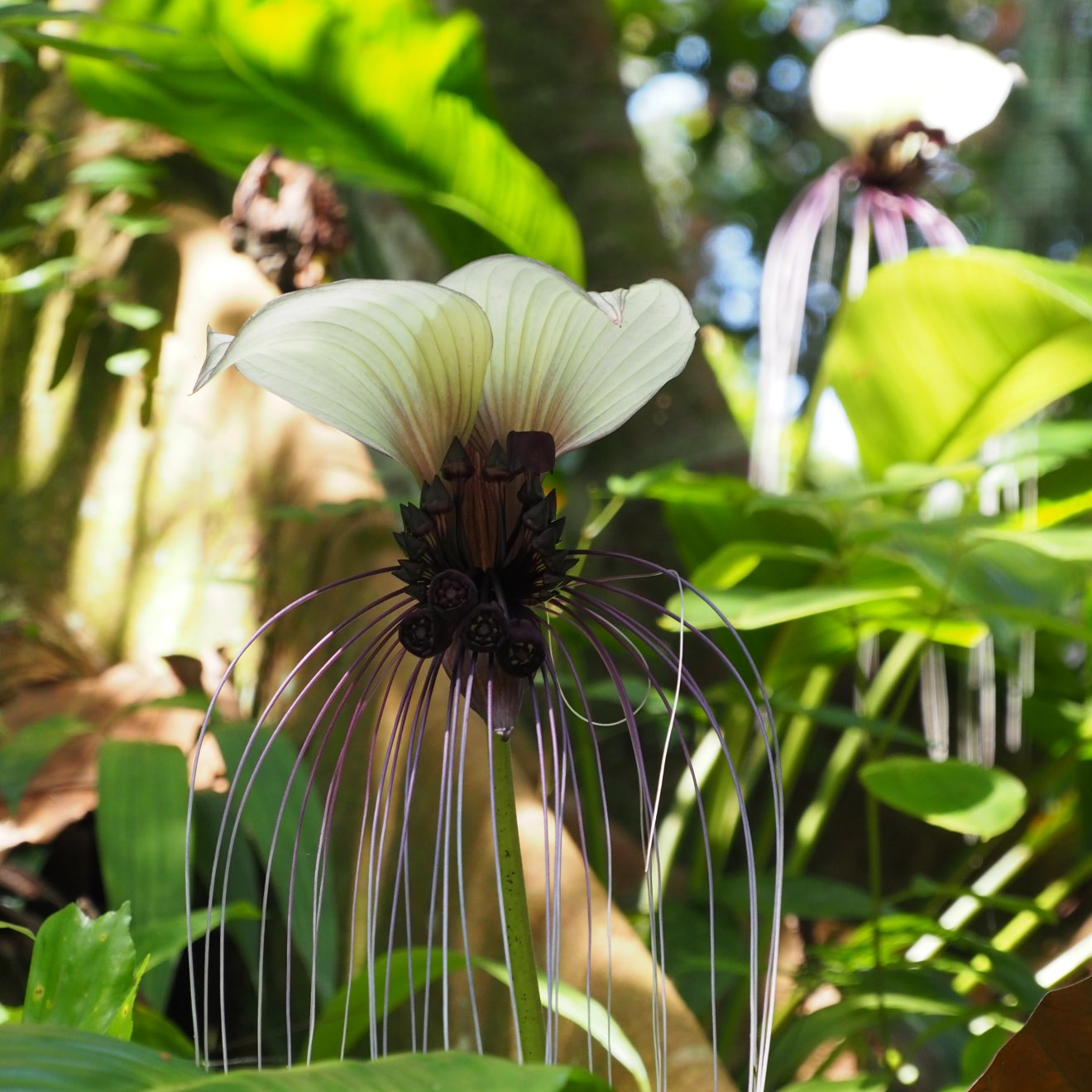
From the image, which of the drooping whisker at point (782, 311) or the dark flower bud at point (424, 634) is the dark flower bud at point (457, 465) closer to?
the dark flower bud at point (424, 634)

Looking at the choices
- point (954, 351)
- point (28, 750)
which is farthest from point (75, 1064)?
point (954, 351)

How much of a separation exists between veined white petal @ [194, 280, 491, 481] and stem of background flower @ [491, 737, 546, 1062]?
0.16m

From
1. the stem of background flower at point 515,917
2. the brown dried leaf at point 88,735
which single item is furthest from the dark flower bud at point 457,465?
the brown dried leaf at point 88,735

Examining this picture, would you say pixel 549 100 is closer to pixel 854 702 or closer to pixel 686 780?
pixel 854 702

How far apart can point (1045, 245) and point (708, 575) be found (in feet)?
5.70

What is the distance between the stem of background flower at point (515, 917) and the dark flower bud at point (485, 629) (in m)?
0.05

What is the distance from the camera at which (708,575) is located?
1074mm

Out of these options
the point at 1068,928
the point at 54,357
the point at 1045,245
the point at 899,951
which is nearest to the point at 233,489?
the point at 54,357

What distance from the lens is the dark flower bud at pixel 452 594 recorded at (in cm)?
53

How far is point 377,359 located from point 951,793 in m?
0.62

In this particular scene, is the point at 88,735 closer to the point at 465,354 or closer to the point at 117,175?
the point at 465,354

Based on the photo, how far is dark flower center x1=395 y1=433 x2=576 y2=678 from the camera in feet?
1.75

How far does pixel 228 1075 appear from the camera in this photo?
1.22ft

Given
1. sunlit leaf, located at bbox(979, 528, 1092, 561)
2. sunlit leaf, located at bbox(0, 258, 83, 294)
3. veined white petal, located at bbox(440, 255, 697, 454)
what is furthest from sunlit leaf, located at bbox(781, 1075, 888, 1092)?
sunlit leaf, located at bbox(0, 258, 83, 294)
